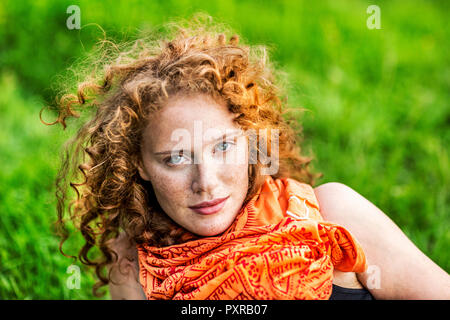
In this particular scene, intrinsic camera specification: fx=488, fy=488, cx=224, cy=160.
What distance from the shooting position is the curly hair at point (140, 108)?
175 cm

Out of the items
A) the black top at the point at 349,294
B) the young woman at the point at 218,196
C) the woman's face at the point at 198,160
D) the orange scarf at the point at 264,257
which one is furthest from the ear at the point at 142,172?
the black top at the point at 349,294

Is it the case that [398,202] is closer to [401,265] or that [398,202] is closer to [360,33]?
[401,265]

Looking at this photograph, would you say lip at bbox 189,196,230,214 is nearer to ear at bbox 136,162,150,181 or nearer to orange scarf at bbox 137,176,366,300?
orange scarf at bbox 137,176,366,300

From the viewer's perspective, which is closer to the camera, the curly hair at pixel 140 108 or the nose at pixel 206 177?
the nose at pixel 206 177

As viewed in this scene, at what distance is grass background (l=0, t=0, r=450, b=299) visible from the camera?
262 cm

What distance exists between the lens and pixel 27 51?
4.12 m

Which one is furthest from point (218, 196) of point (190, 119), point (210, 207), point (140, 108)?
point (140, 108)

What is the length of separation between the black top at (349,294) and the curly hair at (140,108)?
1.50ft

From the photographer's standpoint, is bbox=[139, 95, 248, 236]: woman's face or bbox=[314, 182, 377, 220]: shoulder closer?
bbox=[139, 95, 248, 236]: woman's face

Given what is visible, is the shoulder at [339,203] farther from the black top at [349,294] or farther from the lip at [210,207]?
the lip at [210,207]

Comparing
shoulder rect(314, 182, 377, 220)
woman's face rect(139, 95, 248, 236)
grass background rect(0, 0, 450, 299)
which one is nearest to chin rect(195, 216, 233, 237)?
woman's face rect(139, 95, 248, 236)

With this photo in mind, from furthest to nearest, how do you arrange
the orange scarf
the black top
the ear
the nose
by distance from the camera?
the ear < the black top < the nose < the orange scarf

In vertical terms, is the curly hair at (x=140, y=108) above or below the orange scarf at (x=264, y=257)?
above

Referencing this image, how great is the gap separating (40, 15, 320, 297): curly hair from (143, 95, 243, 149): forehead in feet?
0.10
